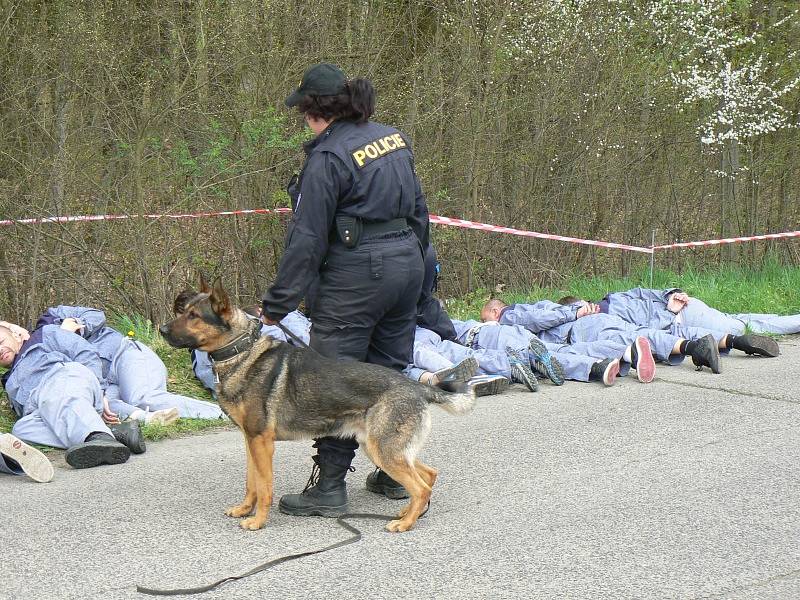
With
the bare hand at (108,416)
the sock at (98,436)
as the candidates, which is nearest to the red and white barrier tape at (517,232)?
the bare hand at (108,416)

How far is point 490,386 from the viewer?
8.05 metres

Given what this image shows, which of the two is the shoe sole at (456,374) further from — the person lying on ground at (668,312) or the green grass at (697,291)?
the person lying on ground at (668,312)

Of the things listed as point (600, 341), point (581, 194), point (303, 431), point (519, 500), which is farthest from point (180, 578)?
point (581, 194)

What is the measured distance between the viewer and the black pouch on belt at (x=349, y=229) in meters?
4.88

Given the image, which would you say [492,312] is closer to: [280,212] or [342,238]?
[280,212]

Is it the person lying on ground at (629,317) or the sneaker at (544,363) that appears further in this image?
the person lying on ground at (629,317)

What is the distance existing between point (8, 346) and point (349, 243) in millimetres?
3302

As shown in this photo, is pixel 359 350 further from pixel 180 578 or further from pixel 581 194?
pixel 581 194

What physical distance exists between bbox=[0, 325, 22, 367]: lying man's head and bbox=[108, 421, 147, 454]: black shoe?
3.94 feet

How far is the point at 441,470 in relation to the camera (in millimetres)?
5895

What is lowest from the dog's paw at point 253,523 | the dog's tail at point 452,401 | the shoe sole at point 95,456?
the shoe sole at point 95,456

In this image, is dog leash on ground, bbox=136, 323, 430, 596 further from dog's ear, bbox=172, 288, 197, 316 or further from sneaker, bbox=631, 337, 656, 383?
sneaker, bbox=631, 337, 656, 383

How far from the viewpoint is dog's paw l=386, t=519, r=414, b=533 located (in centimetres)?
475

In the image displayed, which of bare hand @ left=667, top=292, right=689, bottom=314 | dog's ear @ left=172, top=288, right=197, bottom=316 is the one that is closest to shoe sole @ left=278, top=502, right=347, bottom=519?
dog's ear @ left=172, top=288, right=197, bottom=316
